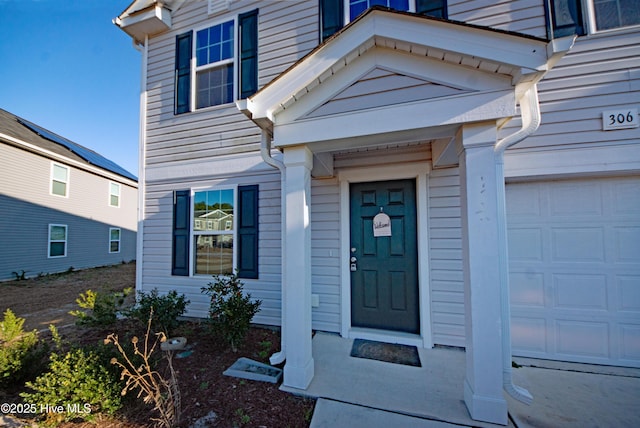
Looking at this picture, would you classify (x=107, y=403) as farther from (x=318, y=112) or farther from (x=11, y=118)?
(x=11, y=118)

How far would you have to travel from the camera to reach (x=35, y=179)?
8.88m

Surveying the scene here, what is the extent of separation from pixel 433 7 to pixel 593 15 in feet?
5.59

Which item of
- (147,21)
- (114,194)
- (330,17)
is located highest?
(147,21)

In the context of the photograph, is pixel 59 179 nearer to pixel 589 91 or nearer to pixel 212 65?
pixel 212 65

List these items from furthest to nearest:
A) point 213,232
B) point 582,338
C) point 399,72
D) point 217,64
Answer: point 217,64
point 213,232
point 582,338
point 399,72

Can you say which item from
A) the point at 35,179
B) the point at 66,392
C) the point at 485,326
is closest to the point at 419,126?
the point at 485,326

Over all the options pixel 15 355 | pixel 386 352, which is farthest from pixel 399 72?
pixel 15 355

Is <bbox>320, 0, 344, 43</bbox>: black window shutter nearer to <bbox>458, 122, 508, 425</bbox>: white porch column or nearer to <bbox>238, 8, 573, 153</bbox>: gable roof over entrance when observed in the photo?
<bbox>238, 8, 573, 153</bbox>: gable roof over entrance

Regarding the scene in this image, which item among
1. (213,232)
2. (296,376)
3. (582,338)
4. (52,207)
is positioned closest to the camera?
(296,376)

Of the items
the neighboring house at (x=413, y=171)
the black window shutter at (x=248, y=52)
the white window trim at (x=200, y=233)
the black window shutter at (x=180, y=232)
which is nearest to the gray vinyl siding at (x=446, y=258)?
the neighboring house at (x=413, y=171)

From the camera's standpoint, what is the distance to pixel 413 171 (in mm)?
3197

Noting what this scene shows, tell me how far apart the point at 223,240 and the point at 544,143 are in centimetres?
451

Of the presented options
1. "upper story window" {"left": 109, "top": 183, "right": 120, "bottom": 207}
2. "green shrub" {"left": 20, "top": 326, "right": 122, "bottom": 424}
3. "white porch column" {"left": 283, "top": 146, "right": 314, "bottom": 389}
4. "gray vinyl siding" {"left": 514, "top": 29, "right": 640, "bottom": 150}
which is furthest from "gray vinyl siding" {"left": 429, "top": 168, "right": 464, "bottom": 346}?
"upper story window" {"left": 109, "top": 183, "right": 120, "bottom": 207}

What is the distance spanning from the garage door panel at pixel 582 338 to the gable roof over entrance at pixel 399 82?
249 centimetres
